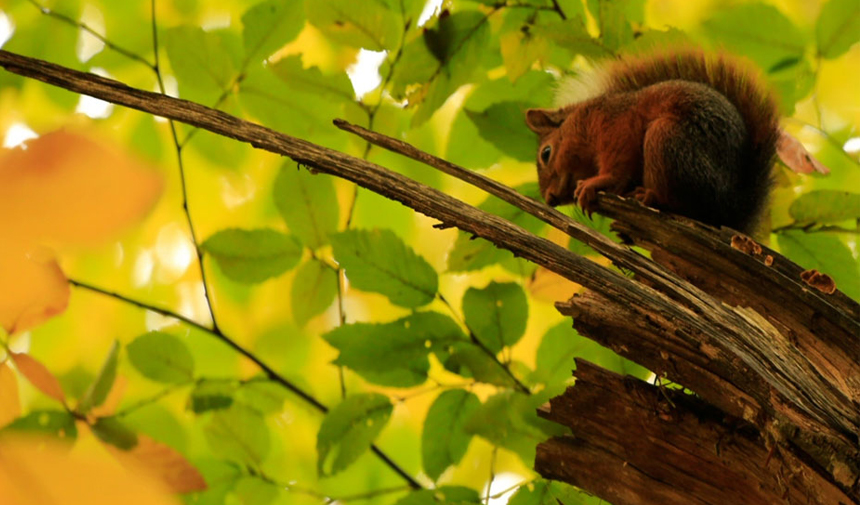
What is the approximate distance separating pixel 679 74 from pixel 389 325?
1280 millimetres

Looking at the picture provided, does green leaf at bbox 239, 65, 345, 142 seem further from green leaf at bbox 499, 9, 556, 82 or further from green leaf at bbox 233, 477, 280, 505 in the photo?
green leaf at bbox 233, 477, 280, 505

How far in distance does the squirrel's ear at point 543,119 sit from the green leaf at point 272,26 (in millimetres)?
790

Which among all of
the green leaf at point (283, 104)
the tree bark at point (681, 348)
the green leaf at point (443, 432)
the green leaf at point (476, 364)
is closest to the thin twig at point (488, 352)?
the green leaf at point (476, 364)

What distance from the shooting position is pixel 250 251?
2.15 metres

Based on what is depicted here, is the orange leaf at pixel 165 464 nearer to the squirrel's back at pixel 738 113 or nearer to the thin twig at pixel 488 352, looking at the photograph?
the thin twig at pixel 488 352

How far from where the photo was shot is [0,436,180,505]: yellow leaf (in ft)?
6.24

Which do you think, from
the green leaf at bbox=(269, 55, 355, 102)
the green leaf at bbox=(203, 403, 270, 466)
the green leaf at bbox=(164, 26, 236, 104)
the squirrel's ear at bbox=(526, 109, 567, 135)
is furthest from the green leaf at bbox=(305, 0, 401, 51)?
the green leaf at bbox=(203, 403, 270, 466)

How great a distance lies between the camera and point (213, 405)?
7.41 ft

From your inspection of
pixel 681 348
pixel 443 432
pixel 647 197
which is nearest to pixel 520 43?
pixel 647 197

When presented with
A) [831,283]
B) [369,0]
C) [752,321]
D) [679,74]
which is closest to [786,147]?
[679,74]

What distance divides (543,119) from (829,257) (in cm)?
99

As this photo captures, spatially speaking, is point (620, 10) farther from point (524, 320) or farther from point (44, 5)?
point (44, 5)

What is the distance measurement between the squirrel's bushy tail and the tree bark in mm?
510

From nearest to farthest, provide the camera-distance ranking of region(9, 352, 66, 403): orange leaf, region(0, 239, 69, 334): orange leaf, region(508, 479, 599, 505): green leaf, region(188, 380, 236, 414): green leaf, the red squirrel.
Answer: region(508, 479, 599, 505): green leaf < region(9, 352, 66, 403): orange leaf < region(0, 239, 69, 334): orange leaf < the red squirrel < region(188, 380, 236, 414): green leaf
